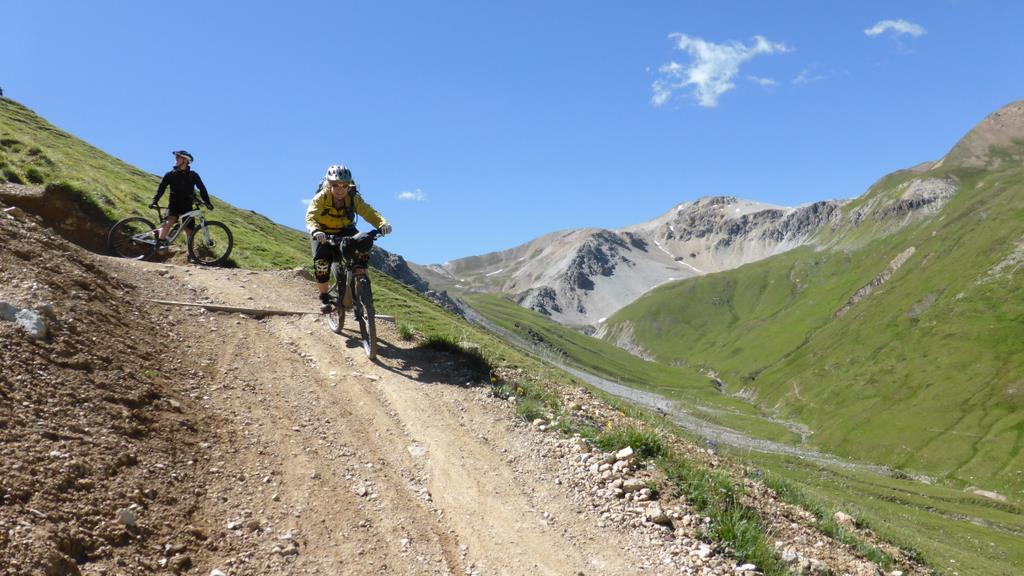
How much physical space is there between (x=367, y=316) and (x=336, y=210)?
2791 millimetres

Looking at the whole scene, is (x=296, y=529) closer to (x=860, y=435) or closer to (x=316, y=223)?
(x=316, y=223)

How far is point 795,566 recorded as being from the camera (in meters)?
7.68

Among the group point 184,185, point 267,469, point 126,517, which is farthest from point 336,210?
point 184,185

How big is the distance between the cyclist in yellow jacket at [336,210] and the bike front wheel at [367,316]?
4.17ft

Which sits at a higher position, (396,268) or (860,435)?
(396,268)

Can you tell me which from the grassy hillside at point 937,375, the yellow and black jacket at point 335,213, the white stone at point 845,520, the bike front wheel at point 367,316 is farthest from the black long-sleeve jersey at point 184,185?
the grassy hillside at point 937,375

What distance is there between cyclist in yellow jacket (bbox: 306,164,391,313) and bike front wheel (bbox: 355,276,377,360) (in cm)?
127

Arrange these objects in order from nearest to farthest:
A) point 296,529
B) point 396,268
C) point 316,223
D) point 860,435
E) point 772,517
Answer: point 296,529 → point 772,517 → point 316,223 → point 860,435 → point 396,268

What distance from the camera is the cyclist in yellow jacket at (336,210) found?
14141 millimetres

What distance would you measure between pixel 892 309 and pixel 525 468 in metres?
210

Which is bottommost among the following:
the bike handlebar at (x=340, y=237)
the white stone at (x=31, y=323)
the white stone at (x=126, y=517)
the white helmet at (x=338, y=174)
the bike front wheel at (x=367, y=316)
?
the white stone at (x=126, y=517)

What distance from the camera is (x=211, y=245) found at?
22.2 m

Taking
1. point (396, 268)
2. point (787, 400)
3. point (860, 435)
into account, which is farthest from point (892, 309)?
point (396, 268)

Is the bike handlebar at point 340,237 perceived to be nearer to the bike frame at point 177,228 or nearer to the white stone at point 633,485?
the white stone at point 633,485
